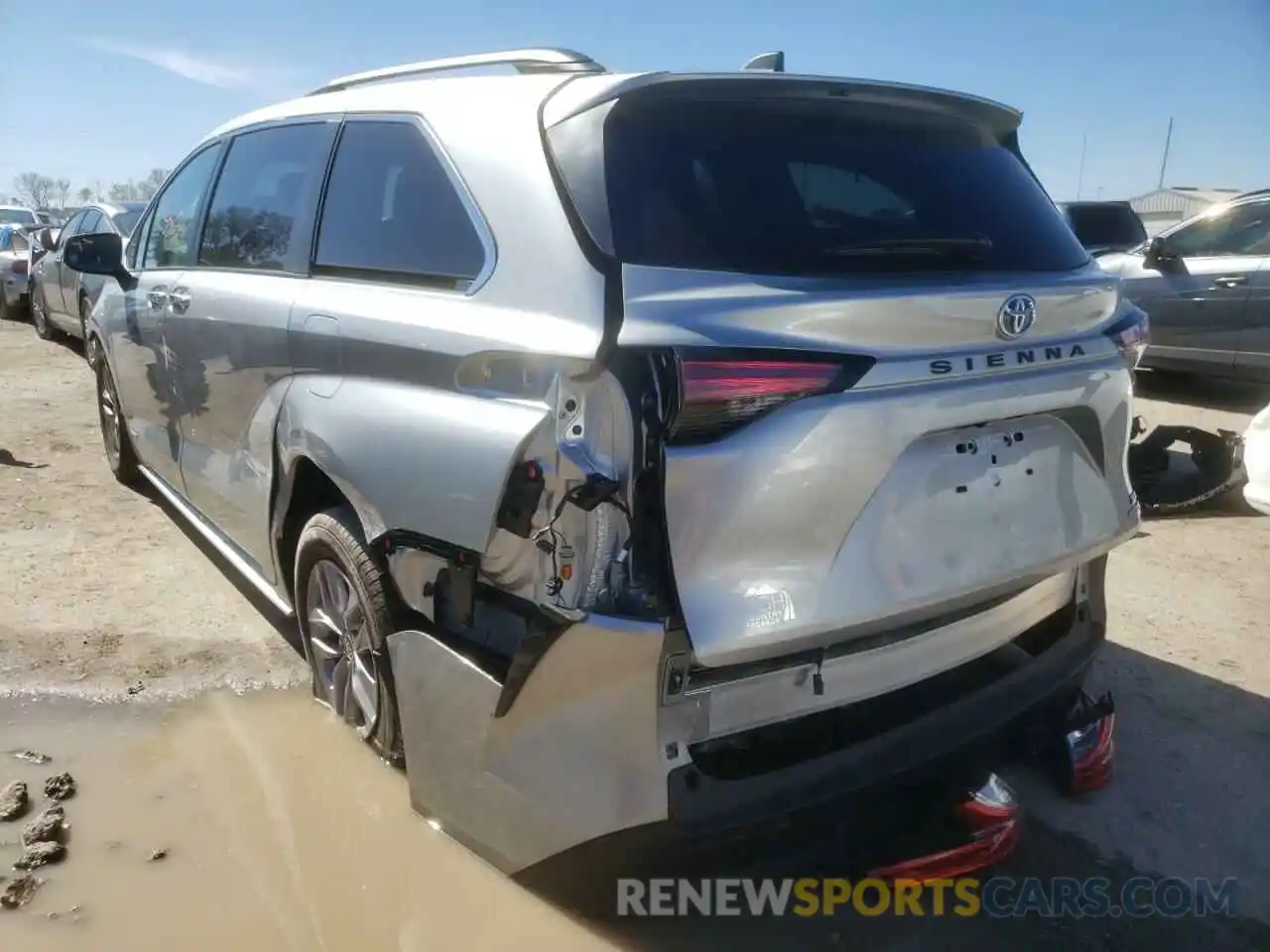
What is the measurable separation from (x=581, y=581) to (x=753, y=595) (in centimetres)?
32

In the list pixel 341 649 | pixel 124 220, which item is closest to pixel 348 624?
pixel 341 649

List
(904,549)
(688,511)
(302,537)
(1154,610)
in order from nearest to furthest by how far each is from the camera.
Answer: (688,511), (904,549), (302,537), (1154,610)

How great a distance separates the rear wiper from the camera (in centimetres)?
204

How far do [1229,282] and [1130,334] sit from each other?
6.52m

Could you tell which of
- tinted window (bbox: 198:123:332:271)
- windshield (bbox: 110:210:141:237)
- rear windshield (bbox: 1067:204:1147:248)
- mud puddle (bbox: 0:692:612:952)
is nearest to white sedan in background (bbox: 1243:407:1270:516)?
rear windshield (bbox: 1067:204:1147:248)

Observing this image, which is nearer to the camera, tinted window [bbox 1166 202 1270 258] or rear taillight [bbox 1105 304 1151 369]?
rear taillight [bbox 1105 304 1151 369]

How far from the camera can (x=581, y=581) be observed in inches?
70.8

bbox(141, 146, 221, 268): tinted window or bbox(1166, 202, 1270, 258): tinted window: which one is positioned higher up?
bbox(141, 146, 221, 268): tinted window

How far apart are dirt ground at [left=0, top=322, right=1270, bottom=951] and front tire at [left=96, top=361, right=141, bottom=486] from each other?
0.47ft

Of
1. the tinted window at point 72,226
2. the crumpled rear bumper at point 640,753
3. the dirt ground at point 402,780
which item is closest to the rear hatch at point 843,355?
the crumpled rear bumper at point 640,753

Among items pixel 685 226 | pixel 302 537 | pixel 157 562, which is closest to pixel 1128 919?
pixel 685 226

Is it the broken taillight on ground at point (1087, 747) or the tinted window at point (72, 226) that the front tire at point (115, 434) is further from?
the tinted window at point (72, 226)

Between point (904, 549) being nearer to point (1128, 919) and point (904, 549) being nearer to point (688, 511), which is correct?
point (688, 511)

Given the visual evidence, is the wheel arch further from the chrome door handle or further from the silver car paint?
the chrome door handle
